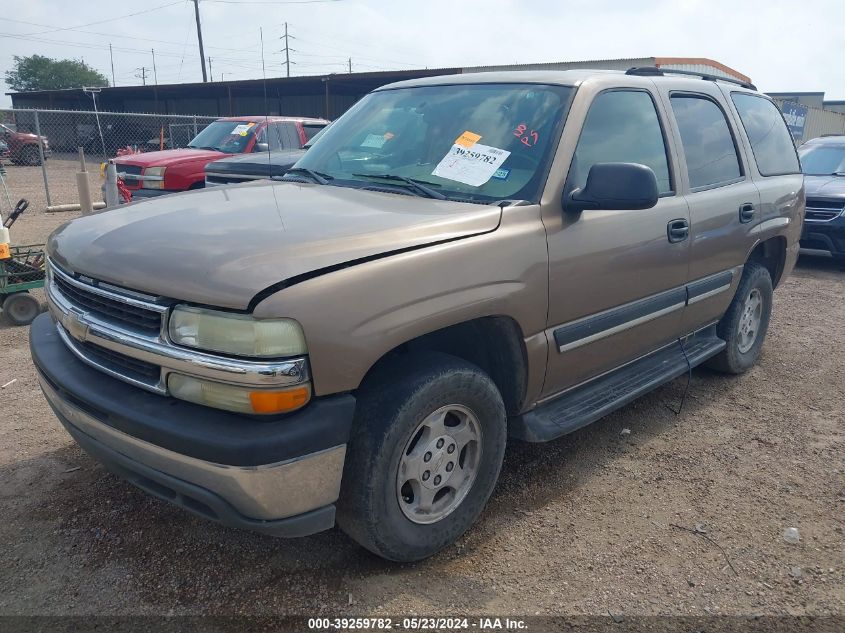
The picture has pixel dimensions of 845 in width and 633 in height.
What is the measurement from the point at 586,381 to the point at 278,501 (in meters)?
1.79

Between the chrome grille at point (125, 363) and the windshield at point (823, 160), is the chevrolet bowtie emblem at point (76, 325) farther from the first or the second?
the windshield at point (823, 160)

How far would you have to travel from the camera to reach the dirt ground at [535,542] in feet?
8.19

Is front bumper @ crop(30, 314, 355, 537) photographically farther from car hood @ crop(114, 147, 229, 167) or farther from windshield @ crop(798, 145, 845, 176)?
windshield @ crop(798, 145, 845, 176)

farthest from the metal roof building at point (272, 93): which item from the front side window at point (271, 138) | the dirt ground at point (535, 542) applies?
the dirt ground at point (535, 542)

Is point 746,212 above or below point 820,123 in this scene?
below

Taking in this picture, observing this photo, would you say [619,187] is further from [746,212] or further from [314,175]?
[746,212]

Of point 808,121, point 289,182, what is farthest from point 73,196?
point 808,121

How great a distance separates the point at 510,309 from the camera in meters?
2.68

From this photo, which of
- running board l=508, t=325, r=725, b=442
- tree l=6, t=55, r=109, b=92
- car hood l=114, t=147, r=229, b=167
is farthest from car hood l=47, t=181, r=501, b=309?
tree l=6, t=55, r=109, b=92

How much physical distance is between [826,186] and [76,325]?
9562 millimetres

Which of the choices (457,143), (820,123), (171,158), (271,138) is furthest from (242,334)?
(820,123)

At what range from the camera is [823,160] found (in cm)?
1007

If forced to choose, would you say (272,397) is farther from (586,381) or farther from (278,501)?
(586,381)

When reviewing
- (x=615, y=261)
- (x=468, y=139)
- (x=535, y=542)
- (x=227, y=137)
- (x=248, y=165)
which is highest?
(x=468, y=139)
